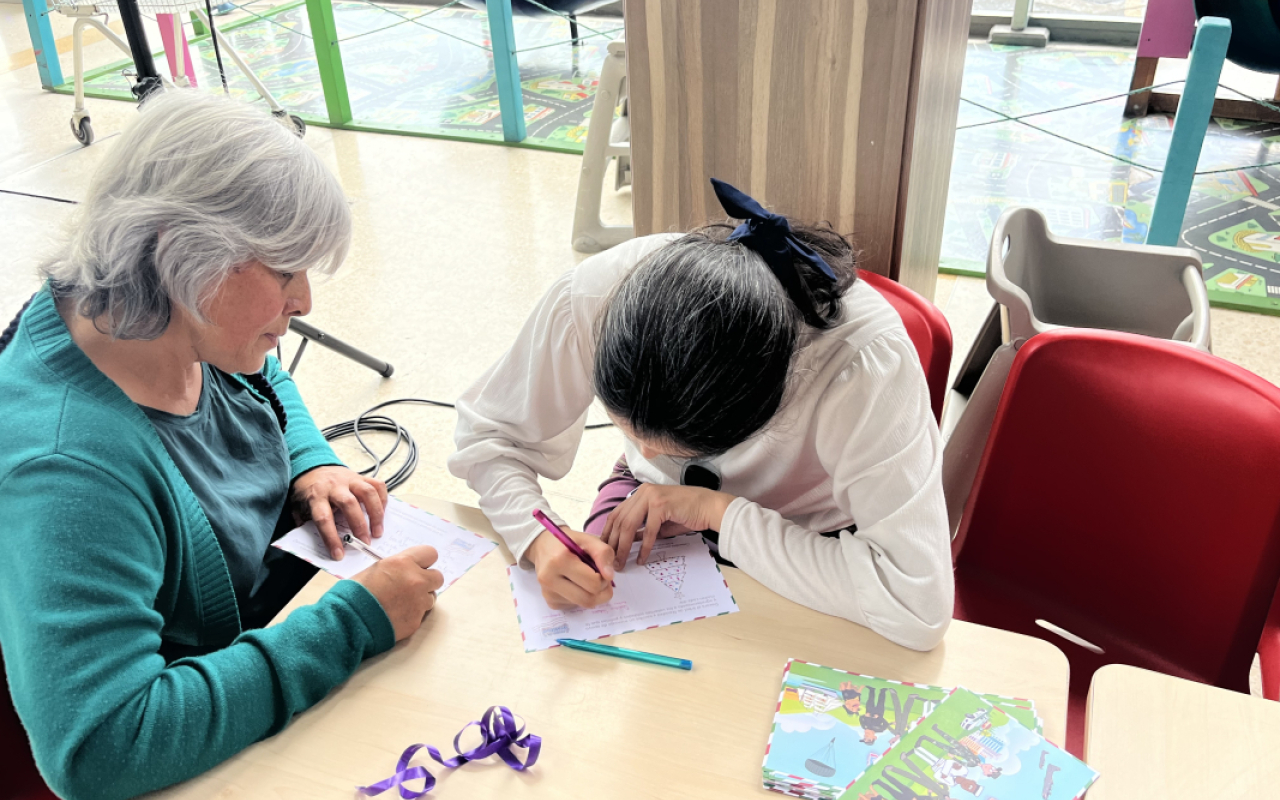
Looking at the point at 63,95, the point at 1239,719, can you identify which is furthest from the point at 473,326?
the point at 63,95

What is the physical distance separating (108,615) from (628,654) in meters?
0.56

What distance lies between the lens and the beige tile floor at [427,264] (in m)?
2.89

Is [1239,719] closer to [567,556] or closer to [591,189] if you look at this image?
[567,556]

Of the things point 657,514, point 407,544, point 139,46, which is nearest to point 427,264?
point 139,46

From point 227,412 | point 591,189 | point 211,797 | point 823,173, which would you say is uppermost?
point 823,173

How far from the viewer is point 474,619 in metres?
1.19

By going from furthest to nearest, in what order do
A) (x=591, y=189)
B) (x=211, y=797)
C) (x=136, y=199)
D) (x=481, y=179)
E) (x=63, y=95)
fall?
1. (x=63, y=95)
2. (x=481, y=179)
3. (x=591, y=189)
4. (x=136, y=199)
5. (x=211, y=797)

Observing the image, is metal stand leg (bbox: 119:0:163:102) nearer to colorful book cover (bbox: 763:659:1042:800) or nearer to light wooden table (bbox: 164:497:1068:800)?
light wooden table (bbox: 164:497:1068:800)

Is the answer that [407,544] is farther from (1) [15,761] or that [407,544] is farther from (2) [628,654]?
(1) [15,761]

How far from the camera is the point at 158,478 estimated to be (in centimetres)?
113

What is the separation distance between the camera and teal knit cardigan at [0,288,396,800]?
96 centimetres

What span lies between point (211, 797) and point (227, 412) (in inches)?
24.2

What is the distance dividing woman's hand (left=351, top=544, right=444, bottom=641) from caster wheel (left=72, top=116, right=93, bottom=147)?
437 cm

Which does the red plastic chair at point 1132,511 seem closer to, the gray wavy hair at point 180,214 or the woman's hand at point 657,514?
the woman's hand at point 657,514
